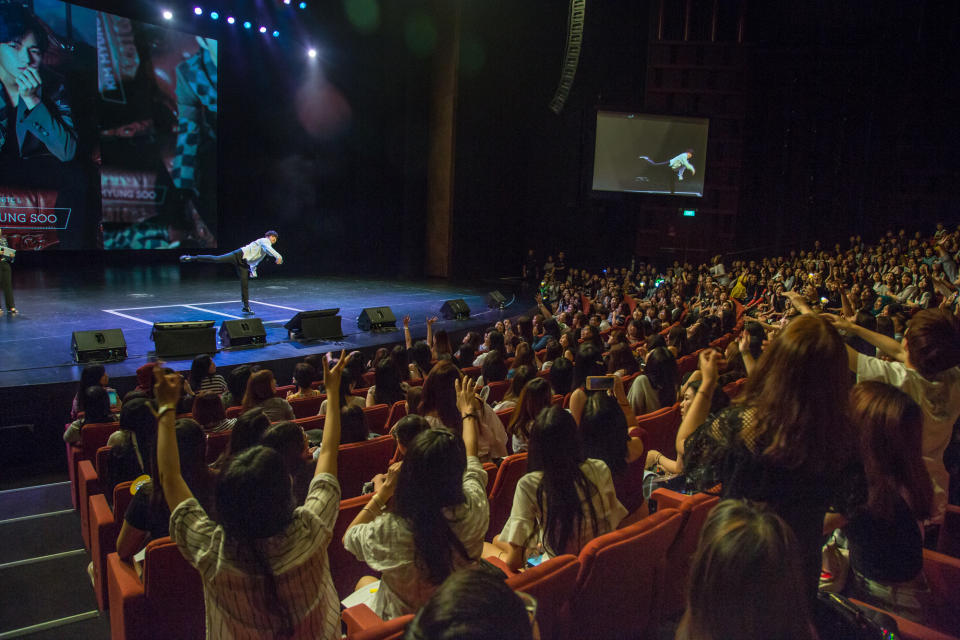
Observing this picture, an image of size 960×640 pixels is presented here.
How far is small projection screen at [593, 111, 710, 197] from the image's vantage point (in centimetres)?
1590

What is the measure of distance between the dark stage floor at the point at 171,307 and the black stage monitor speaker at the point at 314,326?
0.48 feet

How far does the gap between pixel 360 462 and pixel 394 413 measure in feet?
3.08

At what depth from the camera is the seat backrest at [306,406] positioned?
5004 mm

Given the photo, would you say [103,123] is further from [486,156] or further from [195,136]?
[486,156]

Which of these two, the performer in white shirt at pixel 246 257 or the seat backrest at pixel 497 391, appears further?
the performer in white shirt at pixel 246 257

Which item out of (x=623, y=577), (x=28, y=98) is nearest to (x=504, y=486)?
(x=623, y=577)

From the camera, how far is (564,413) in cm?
220

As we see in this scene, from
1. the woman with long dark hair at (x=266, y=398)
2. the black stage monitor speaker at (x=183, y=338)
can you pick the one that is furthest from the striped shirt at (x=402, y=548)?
the black stage monitor speaker at (x=183, y=338)

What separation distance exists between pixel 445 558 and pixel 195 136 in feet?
50.2

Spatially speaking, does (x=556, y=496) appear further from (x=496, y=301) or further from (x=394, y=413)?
(x=496, y=301)

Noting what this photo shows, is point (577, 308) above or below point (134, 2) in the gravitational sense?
below

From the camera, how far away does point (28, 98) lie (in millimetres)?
12297

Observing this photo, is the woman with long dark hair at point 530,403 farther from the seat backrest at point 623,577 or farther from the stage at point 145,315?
the stage at point 145,315

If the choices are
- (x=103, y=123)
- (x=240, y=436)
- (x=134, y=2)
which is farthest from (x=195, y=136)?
(x=240, y=436)
